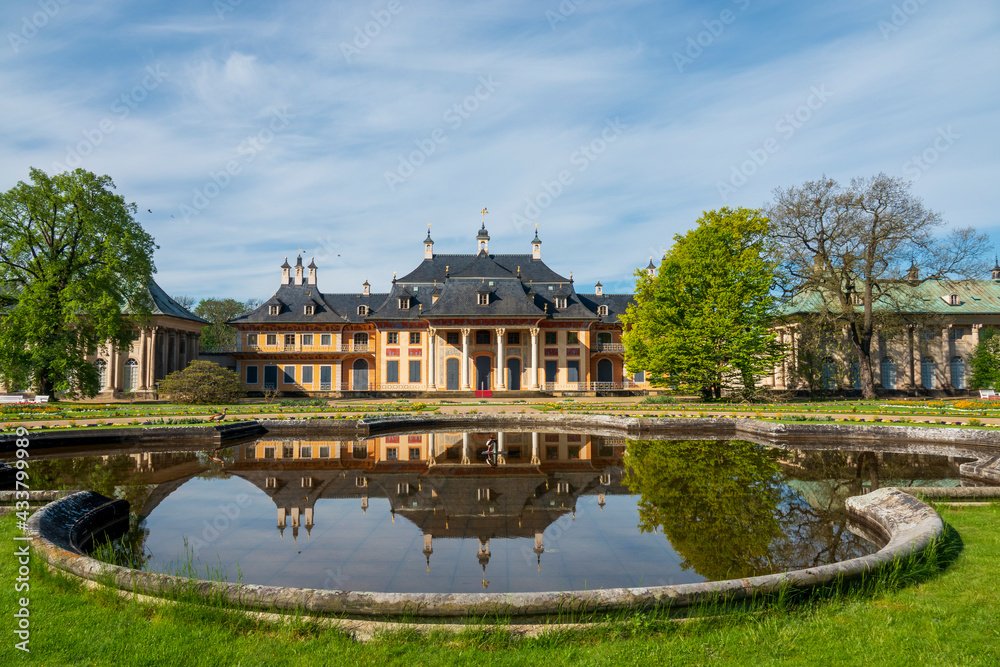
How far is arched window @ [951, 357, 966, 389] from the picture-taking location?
154 feet

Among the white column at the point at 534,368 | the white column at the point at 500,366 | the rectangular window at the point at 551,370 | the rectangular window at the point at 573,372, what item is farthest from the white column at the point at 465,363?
the rectangular window at the point at 573,372

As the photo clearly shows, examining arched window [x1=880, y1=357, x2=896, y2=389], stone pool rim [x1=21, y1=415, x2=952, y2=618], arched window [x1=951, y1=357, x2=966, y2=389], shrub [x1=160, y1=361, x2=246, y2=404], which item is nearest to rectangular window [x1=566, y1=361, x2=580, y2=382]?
arched window [x1=880, y1=357, x2=896, y2=389]

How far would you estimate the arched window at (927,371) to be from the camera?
155 feet

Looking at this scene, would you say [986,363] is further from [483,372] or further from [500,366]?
[483,372]

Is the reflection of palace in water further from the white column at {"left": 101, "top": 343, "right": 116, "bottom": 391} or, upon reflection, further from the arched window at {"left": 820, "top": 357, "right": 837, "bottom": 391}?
the white column at {"left": 101, "top": 343, "right": 116, "bottom": 391}

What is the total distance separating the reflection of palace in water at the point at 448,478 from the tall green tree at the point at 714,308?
18144mm

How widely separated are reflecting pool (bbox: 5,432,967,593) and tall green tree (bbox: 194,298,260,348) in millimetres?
72190

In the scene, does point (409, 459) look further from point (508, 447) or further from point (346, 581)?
point (346, 581)

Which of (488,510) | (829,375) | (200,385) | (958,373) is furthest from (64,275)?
(958,373)

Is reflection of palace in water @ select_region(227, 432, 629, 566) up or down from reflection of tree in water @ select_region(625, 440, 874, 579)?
up

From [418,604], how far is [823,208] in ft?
130

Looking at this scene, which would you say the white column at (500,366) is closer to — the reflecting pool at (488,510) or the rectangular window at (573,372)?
the rectangular window at (573,372)

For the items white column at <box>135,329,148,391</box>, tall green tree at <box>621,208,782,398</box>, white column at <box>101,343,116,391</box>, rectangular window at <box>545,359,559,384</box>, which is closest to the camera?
tall green tree at <box>621,208,782,398</box>

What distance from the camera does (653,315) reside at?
118 ft
